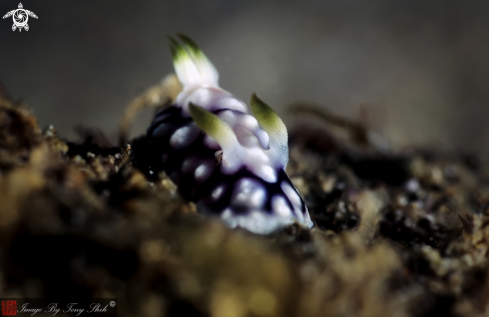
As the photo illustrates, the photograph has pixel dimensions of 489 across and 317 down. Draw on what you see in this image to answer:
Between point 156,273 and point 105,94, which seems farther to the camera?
point 105,94

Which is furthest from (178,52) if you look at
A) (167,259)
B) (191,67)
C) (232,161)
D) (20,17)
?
(20,17)

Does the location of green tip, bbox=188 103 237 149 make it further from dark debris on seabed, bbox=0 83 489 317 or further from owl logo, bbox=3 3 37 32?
owl logo, bbox=3 3 37 32

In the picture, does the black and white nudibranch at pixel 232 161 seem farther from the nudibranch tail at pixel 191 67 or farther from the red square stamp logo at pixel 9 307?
the red square stamp logo at pixel 9 307

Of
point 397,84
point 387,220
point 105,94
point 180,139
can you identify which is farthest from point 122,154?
point 397,84

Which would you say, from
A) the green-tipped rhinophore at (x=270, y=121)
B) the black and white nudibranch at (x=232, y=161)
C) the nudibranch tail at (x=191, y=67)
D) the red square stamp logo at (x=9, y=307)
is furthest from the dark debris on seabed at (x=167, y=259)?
the nudibranch tail at (x=191, y=67)

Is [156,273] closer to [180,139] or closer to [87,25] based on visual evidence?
[180,139]

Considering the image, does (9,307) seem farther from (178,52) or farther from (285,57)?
(285,57)

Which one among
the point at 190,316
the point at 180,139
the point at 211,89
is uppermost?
the point at 211,89
